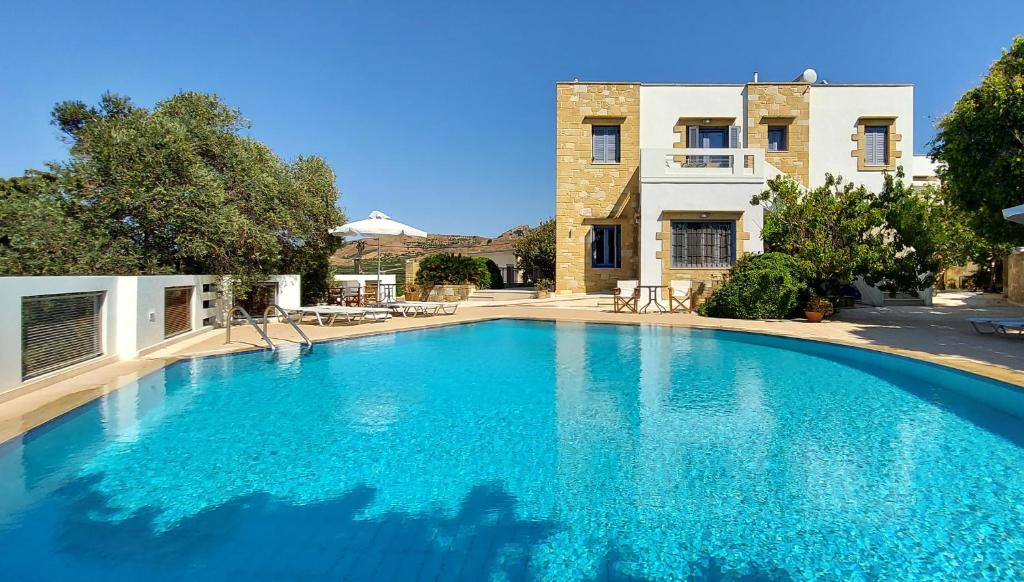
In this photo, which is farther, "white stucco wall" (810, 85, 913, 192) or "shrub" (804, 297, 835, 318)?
"white stucco wall" (810, 85, 913, 192)

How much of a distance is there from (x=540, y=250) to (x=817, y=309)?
1460 centimetres

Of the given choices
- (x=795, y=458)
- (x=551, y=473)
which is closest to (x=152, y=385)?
(x=551, y=473)

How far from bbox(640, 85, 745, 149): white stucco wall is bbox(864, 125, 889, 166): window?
521 cm

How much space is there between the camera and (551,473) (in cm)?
436

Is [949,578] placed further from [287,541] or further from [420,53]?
[420,53]

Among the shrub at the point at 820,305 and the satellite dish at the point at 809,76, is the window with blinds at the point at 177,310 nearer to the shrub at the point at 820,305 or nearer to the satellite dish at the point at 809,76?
the shrub at the point at 820,305

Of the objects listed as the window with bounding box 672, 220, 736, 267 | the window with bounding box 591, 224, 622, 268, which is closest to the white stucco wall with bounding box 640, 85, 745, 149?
the window with bounding box 591, 224, 622, 268

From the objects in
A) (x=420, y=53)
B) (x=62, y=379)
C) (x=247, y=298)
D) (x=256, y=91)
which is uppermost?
(x=420, y=53)

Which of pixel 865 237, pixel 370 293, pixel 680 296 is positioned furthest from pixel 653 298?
pixel 370 293

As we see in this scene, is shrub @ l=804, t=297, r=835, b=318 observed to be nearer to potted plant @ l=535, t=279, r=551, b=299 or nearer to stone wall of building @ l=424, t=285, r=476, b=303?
potted plant @ l=535, t=279, r=551, b=299

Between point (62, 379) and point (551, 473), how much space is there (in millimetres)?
6741

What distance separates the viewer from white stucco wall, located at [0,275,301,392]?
5555 millimetres

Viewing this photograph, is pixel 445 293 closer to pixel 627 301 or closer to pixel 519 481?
pixel 627 301

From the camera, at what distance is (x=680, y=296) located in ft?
53.4
